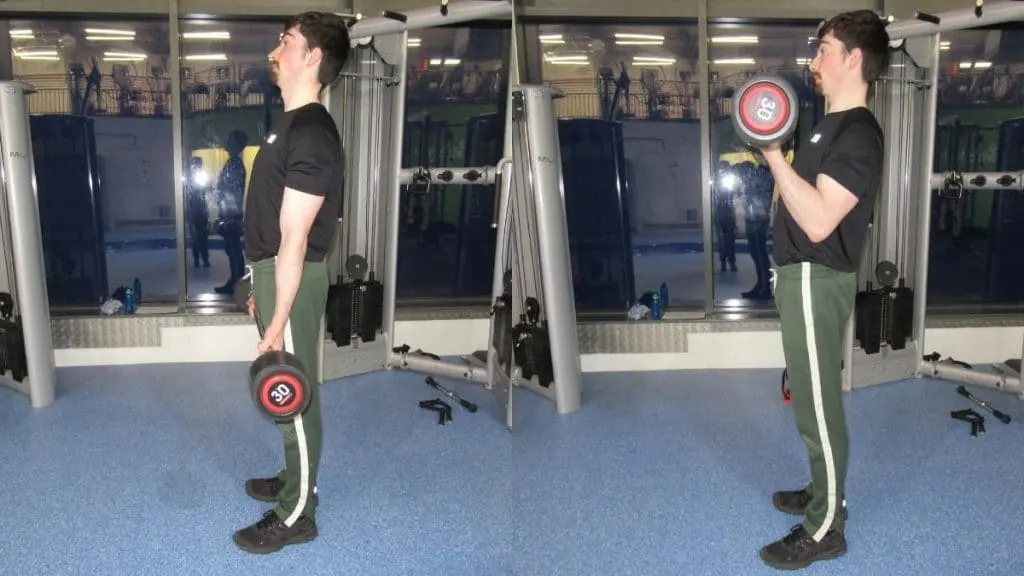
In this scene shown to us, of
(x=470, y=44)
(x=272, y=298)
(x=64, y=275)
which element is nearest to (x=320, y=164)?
(x=272, y=298)

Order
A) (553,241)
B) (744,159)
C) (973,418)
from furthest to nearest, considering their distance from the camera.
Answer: (744,159) → (553,241) → (973,418)

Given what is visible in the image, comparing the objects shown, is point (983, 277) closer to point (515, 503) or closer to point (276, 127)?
point (515, 503)

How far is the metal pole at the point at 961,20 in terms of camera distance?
3.89 meters

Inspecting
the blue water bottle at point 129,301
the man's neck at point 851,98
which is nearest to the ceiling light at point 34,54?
the blue water bottle at point 129,301

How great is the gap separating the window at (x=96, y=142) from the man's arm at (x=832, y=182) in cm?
396

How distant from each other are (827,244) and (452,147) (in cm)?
298

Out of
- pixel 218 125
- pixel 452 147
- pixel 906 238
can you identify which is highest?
pixel 218 125

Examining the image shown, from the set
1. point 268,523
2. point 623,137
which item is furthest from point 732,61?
point 268,523

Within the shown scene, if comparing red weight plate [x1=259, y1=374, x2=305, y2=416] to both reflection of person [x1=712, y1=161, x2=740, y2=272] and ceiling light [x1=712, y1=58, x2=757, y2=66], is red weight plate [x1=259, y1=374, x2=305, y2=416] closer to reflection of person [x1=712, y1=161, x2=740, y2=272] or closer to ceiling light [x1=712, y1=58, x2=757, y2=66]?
reflection of person [x1=712, y1=161, x2=740, y2=272]

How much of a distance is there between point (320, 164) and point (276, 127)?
20 centimetres

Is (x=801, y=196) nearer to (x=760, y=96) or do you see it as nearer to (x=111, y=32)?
(x=760, y=96)

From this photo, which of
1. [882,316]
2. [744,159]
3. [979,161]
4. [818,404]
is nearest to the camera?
[818,404]

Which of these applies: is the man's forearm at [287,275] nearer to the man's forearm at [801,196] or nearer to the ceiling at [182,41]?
the man's forearm at [801,196]

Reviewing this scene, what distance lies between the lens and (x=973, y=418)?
383 cm
